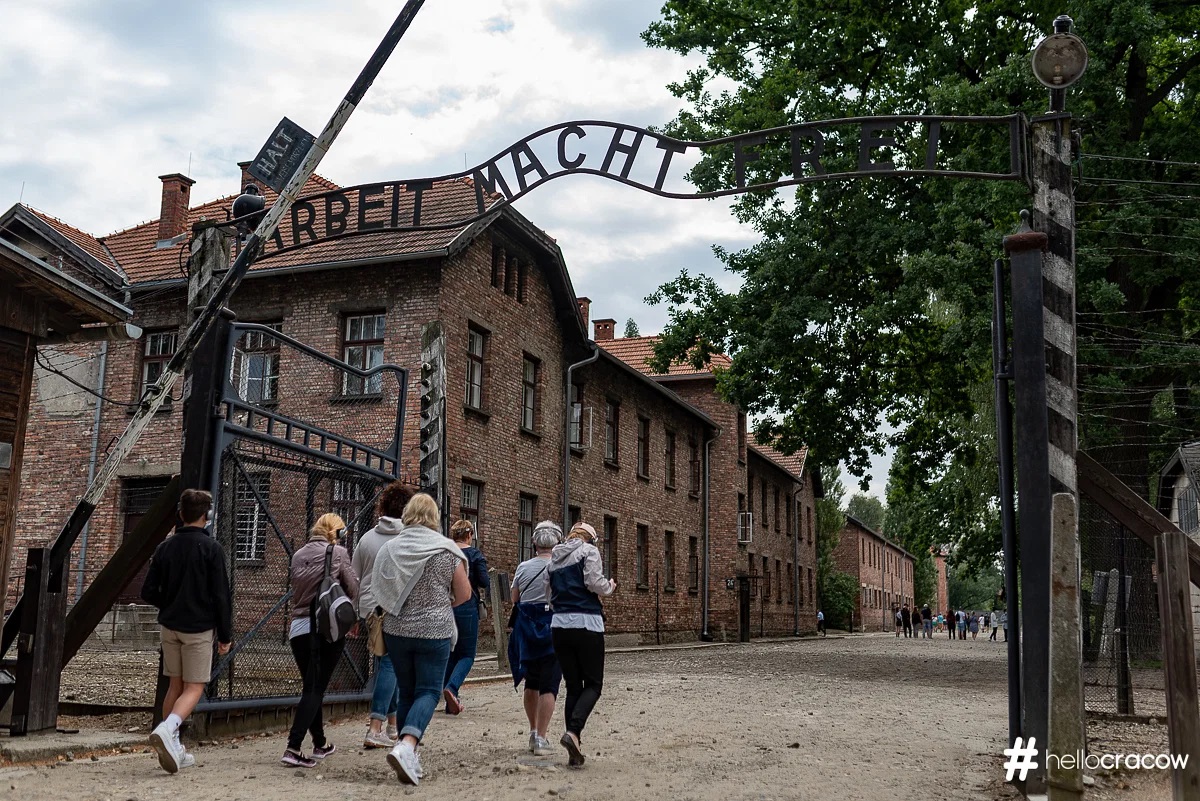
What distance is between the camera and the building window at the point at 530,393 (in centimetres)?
2491

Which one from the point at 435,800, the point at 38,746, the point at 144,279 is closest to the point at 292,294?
the point at 144,279

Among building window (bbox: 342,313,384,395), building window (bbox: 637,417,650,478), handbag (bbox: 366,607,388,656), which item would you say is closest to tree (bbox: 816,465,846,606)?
building window (bbox: 637,417,650,478)

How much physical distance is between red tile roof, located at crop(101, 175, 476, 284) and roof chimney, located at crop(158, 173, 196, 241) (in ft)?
0.66

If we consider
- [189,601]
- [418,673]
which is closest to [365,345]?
[189,601]

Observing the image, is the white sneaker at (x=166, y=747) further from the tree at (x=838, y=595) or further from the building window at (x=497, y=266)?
the tree at (x=838, y=595)

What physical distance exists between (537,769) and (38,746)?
339 centimetres

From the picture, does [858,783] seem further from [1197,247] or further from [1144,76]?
[1144,76]

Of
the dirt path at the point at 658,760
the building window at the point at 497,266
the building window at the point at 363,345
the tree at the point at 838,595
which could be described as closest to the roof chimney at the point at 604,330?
the building window at the point at 497,266

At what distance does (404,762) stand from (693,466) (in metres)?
31.3

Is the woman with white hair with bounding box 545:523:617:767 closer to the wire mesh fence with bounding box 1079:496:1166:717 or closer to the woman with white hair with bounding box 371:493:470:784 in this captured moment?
the woman with white hair with bounding box 371:493:470:784

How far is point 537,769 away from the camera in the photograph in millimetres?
7398

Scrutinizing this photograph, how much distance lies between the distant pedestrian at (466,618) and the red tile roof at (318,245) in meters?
9.51

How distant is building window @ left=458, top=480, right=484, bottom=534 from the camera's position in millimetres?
21783

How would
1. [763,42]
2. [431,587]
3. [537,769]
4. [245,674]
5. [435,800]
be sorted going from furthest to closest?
[763,42]
[245,674]
[537,769]
[431,587]
[435,800]
